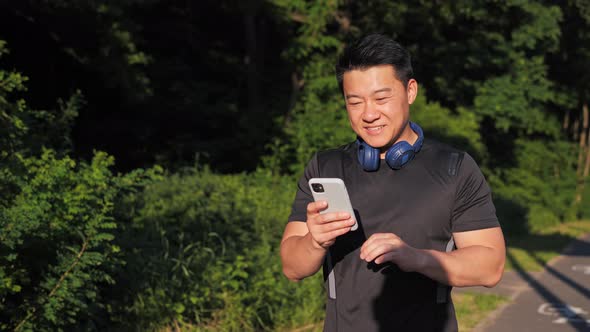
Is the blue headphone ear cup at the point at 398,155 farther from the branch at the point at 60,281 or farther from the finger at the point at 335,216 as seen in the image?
the branch at the point at 60,281

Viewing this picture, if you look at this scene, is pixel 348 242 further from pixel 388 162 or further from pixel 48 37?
pixel 48 37

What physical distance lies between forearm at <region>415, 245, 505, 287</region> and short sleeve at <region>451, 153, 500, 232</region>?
0.09 metres

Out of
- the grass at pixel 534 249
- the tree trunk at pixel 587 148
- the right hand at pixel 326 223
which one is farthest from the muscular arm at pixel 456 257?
the tree trunk at pixel 587 148

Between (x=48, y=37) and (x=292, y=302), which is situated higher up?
(x=48, y=37)

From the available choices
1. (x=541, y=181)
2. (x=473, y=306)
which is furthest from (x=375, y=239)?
(x=541, y=181)

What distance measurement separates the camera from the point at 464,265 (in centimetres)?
272

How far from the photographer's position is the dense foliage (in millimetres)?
6723

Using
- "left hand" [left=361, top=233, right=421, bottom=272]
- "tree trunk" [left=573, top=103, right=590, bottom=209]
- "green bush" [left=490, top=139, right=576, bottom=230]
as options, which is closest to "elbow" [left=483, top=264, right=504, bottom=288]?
"left hand" [left=361, top=233, right=421, bottom=272]

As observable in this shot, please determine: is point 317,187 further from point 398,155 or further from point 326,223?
point 398,155

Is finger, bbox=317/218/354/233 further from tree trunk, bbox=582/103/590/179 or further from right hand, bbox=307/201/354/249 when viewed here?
tree trunk, bbox=582/103/590/179

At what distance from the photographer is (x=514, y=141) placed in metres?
33.8

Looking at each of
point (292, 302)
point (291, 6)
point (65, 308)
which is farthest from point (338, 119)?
point (65, 308)

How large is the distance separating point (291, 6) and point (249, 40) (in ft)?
17.0

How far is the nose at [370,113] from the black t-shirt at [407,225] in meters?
0.17
